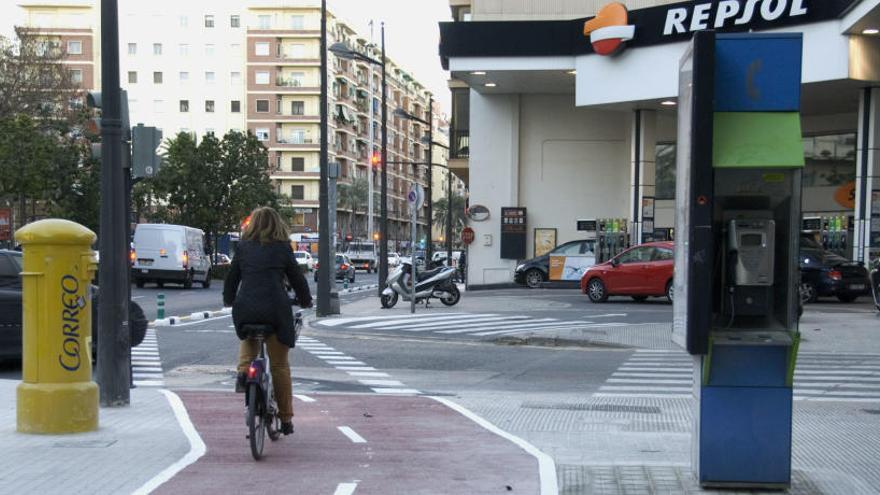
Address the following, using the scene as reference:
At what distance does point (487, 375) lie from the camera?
13.0 meters

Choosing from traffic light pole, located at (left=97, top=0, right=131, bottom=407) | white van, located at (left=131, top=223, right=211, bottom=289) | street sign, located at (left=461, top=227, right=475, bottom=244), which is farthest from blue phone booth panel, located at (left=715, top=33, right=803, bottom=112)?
white van, located at (left=131, top=223, right=211, bottom=289)

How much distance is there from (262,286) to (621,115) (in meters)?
31.1

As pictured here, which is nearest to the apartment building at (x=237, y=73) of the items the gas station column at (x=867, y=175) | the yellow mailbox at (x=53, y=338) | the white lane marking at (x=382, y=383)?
the gas station column at (x=867, y=175)

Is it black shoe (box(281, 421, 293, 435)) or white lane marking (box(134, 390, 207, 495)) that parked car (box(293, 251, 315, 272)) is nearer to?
white lane marking (box(134, 390, 207, 495))

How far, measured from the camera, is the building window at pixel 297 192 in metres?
93.9

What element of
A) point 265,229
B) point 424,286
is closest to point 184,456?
point 265,229

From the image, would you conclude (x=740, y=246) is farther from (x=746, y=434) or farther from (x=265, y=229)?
(x=265, y=229)

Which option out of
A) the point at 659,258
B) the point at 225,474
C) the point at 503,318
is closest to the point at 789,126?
the point at 225,474

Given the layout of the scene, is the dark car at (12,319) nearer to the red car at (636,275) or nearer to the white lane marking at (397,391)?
the white lane marking at (397,391)

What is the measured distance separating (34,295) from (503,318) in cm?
1493

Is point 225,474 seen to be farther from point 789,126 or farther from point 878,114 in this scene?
point 878,114

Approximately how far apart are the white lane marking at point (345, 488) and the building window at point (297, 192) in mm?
88808

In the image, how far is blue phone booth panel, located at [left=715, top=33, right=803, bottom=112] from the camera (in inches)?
228

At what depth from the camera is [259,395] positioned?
267 inches
